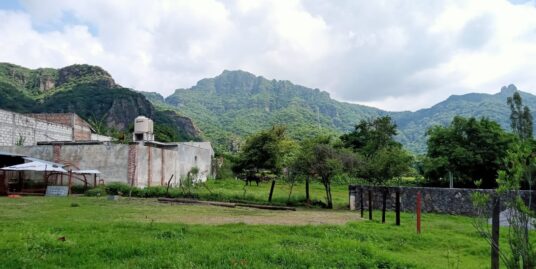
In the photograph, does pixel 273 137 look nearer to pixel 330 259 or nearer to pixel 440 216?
pixel 440 216

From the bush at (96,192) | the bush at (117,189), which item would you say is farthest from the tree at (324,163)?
the bush at (96,192)

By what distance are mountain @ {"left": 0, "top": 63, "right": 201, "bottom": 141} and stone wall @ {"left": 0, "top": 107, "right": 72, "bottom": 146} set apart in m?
34.4

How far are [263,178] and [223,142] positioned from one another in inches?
2222

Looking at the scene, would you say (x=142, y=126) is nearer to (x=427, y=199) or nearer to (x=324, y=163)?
(x=324, y=163)

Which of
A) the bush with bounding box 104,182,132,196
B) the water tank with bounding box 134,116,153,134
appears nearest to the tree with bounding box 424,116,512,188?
the bush with bounding box 104,182,132,196

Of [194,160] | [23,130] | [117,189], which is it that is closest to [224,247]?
[117,189]

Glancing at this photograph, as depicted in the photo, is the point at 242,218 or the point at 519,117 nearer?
the point at 242,218

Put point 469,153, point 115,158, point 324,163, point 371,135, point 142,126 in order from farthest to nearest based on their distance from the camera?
point 371,135
point 142,126
point 469,153
point 115,158
point 324,163

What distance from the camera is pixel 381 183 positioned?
26.6m

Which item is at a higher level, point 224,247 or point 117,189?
point 224,247

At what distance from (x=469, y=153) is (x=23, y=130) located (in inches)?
1659

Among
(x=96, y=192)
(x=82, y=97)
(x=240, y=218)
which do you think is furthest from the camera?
(x=82, y=97)

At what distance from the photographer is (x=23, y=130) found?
133 ft

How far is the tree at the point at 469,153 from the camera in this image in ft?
123
